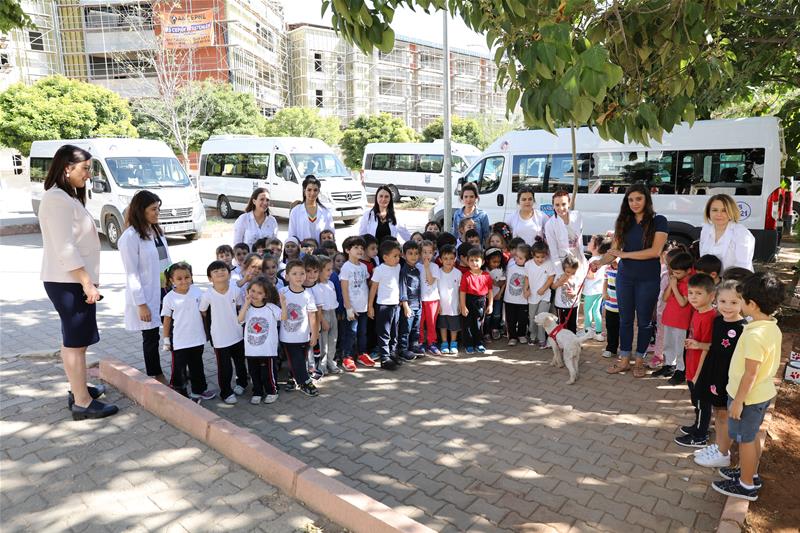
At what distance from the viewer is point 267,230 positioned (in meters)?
6.20

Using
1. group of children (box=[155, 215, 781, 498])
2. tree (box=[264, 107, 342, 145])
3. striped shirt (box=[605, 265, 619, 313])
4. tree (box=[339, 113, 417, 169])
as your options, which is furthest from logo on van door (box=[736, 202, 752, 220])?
tree (box=[264, 107, 342, 145])

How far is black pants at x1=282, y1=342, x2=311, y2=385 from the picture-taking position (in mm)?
4629

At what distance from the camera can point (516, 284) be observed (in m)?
5.94

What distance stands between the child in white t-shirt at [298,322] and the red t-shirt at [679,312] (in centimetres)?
312

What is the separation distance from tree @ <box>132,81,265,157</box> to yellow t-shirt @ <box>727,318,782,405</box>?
79.0 feet

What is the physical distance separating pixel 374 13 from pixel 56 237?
2562 millimetres

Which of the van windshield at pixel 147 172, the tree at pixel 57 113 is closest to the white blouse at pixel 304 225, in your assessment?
the van windshield at pixel 147 172

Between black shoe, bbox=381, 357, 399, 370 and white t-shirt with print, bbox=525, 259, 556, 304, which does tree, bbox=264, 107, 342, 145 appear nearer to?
white t-shirt with print, bbox=525, 259, 556, 304

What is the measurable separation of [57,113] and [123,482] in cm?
2198

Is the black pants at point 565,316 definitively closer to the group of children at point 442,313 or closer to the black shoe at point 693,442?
the group of children at point 442,313

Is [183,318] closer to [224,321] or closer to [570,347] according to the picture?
[224,321]

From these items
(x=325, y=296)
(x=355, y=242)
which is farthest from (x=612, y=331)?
(x=325, y=296)

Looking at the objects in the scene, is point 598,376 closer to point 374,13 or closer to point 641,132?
point 641,132

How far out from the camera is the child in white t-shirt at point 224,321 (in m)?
4.41
